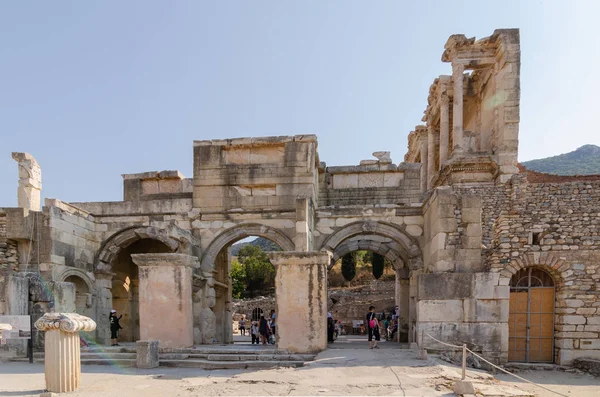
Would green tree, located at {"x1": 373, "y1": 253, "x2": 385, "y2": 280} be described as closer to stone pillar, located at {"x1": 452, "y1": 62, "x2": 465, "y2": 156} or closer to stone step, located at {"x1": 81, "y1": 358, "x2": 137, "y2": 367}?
stone pillar, located at {"x1": 452, "y1": 62, "x2": 465, "y2": 156}

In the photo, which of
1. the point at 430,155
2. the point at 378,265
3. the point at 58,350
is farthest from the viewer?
the point at 378,265

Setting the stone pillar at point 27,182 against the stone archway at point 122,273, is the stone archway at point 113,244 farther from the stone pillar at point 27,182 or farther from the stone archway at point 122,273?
the stone pillar at point 27,182

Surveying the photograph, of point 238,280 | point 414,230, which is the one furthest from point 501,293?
point 238,280

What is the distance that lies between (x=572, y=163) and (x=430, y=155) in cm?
6297

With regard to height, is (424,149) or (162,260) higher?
(424,149)

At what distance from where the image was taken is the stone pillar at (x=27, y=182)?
42.6 ft

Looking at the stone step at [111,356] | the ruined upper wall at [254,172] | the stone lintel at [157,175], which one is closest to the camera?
the stone step at [111,356]

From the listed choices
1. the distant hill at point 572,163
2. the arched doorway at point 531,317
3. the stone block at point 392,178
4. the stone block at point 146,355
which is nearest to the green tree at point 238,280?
the stone block at point 392,178

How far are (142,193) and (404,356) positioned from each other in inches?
428

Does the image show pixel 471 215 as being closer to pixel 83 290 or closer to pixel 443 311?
pixel 443 311

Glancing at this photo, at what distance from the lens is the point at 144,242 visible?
54.0ft

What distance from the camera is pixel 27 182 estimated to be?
1305cm

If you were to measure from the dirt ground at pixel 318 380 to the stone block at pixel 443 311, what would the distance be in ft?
3.17

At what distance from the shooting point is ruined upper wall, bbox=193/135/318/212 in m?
13.6
